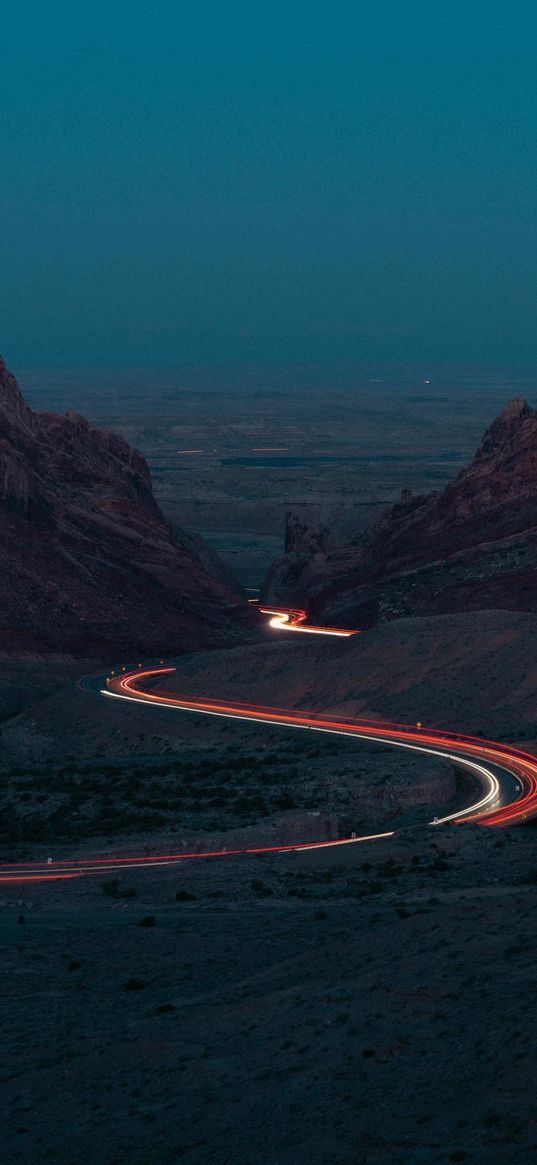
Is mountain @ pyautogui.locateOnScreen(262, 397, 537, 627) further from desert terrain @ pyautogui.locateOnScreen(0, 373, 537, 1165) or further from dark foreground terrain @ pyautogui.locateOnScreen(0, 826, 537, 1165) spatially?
dark foreground terrain @ pyautogui.locateOnScreen(0, 826, 537, 1165)

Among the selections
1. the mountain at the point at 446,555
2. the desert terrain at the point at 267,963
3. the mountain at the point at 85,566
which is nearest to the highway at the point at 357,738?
the desert terrain at the point at 267,963

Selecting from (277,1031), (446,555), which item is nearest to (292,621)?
(446,555)

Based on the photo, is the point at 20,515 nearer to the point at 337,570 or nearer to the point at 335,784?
the point at 337,570

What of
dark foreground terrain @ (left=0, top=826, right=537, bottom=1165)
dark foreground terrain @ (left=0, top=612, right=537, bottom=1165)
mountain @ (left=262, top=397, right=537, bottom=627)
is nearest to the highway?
dark foreground terrain @ (left=0, top=612, right=537, bottom=1165)

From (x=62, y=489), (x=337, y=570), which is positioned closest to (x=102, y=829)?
(x=62, y=489)

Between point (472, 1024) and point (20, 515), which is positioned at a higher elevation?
point (20, 515)

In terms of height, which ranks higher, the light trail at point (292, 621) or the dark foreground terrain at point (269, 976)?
the light trail at point (292, 621)

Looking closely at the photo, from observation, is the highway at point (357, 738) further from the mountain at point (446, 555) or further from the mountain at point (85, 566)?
the mountain at point (446, 555)
